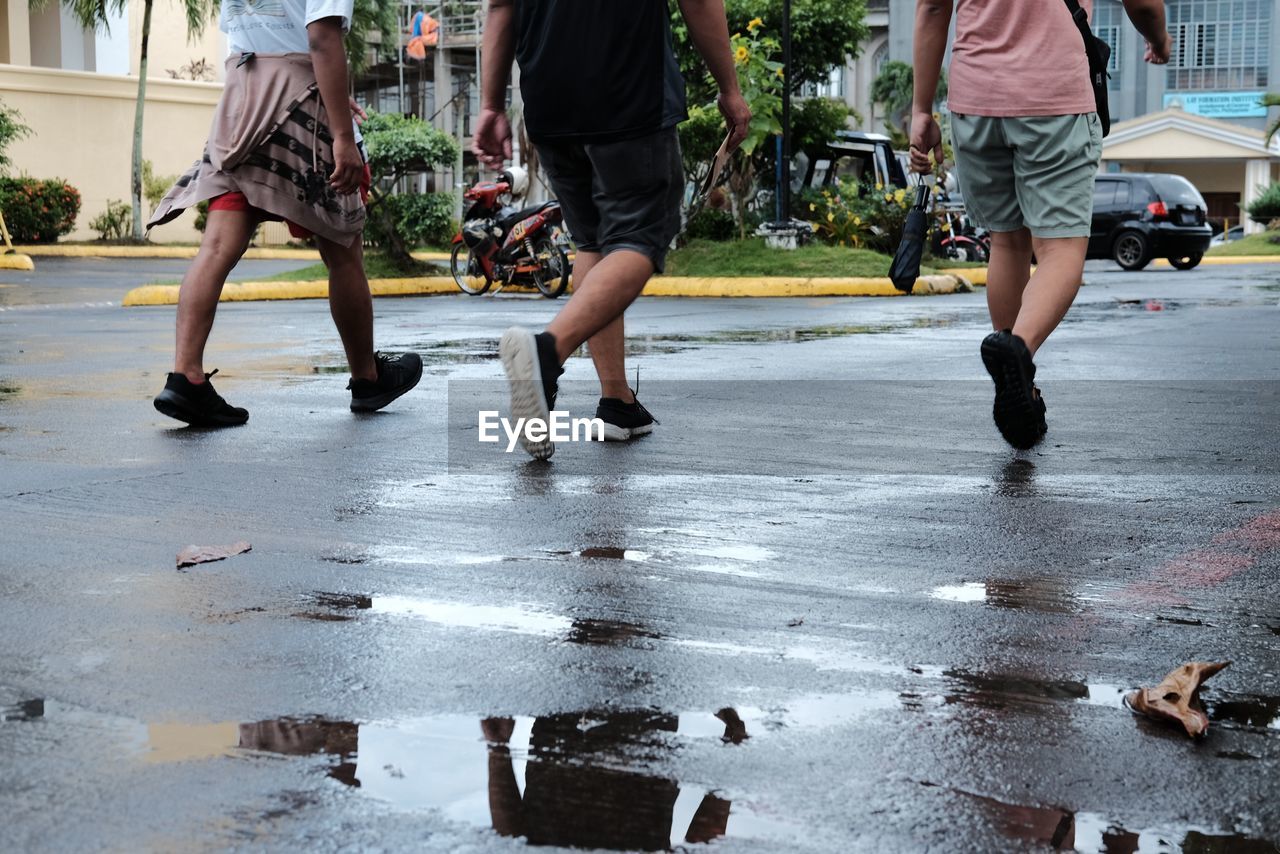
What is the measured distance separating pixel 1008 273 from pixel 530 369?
1.80 meters

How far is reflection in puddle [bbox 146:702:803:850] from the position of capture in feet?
6.32

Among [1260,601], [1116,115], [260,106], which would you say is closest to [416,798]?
[1260,601]

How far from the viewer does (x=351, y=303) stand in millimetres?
6023

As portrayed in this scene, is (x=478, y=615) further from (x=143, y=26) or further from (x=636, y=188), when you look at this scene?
(x=143, y=26)

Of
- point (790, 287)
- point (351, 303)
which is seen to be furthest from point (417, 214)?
point (351, 303)

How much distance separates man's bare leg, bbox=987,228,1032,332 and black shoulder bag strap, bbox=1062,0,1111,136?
17.9 inches

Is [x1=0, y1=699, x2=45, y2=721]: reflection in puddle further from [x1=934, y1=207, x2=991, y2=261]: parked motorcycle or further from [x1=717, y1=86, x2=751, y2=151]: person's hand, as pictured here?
[x1=934, y1=207, x2=991, y2=261]: parked motorcycle

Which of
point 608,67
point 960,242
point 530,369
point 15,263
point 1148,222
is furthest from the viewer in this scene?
point 960,242

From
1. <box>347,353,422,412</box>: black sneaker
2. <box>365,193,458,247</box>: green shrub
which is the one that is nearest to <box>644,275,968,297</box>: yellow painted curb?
<box>365,193,458,247</box>: green shrub

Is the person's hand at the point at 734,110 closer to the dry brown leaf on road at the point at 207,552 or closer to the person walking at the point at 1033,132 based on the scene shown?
the person walking at the point at 1033,132

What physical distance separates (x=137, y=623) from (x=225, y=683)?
438 millimetres

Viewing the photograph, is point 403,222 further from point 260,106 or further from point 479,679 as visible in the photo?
point 479,679

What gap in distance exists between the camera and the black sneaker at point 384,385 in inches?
237

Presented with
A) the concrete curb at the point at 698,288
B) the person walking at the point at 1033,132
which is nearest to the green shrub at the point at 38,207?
the concrete curb at the point at 698,288
